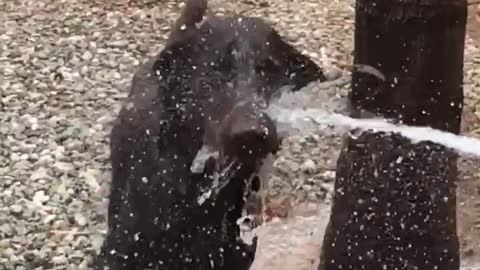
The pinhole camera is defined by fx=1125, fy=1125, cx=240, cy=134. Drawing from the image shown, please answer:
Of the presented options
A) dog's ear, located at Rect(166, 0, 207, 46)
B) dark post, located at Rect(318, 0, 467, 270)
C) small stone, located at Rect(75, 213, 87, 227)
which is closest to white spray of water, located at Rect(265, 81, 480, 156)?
dark post, located at Rect(318, 0, 467, 270)

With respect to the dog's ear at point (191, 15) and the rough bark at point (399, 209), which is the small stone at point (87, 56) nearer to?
the dog's ear at point (191, 15)

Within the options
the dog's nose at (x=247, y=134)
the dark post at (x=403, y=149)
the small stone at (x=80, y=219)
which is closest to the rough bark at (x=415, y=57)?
the dark post at (x=403, y=149)

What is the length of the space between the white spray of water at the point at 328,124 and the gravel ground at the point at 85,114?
2 cm

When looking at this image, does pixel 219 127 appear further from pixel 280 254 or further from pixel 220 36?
pixel 280 254

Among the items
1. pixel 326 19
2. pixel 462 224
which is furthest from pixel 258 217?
pixel 326 19

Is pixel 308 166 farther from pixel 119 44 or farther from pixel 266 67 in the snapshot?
pixel 119 44

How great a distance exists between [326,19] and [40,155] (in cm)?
39

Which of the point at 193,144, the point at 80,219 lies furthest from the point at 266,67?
the point at 80,219

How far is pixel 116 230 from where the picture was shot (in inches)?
45.1

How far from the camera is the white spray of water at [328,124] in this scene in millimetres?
1130

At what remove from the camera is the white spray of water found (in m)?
1.13

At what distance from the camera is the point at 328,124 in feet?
4.08

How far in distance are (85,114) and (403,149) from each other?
0.43 metres

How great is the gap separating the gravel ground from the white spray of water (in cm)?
2
